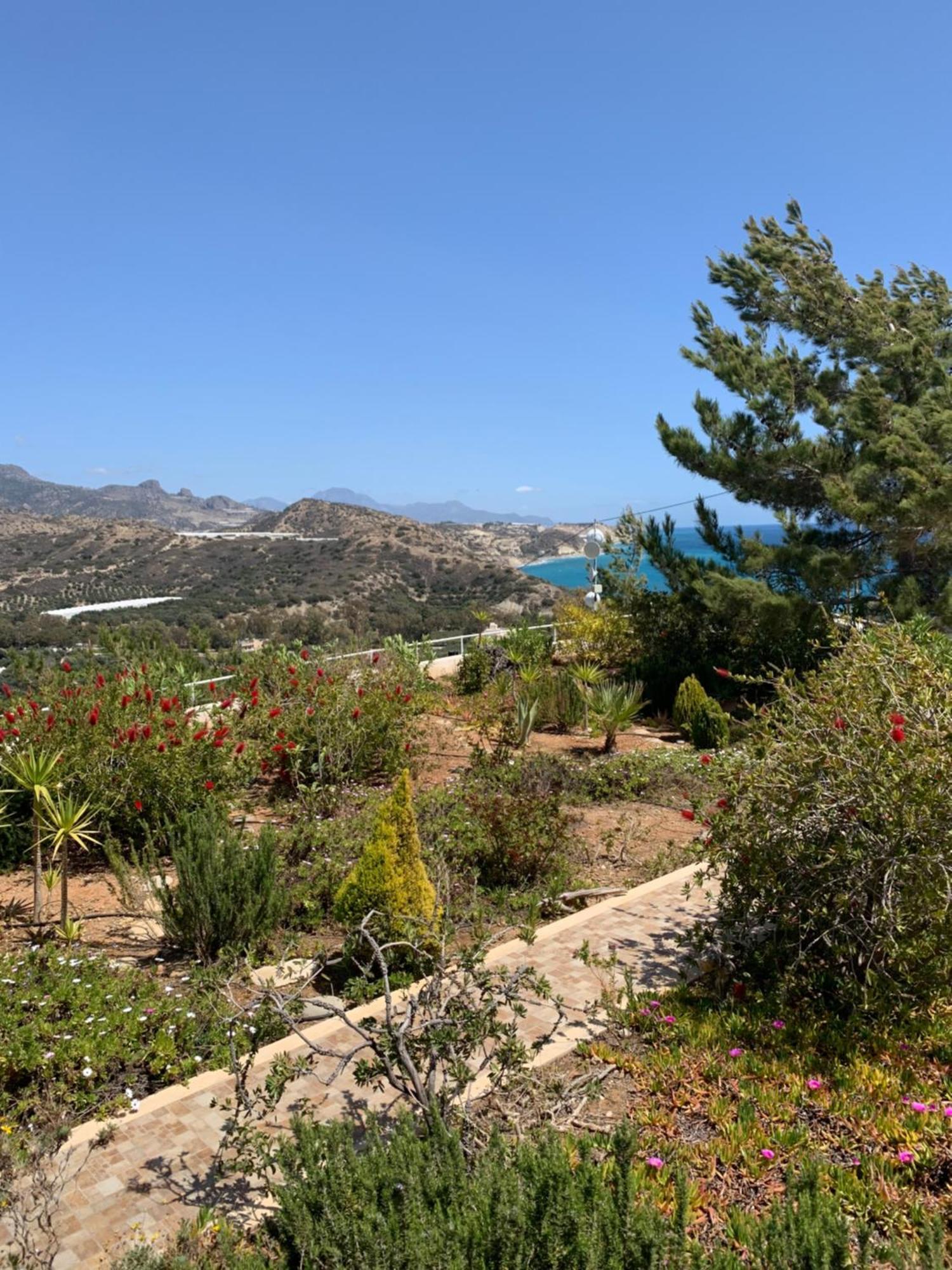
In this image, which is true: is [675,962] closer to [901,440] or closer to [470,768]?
[470,768]

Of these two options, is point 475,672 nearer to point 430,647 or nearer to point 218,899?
point 430,647

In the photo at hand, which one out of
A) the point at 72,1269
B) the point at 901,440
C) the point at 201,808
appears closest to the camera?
the point at 72,1269

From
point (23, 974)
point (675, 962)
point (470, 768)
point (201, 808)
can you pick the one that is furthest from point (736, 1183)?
point (470, 768)

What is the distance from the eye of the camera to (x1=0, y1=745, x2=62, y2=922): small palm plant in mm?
4980

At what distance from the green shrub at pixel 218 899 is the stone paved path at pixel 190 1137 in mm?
907

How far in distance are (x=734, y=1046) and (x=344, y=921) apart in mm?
2050

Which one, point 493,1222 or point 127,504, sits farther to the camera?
point 127,504

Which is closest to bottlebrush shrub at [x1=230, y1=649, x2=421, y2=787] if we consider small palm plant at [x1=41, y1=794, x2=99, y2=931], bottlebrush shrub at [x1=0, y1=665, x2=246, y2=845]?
bottlebrush shrub at [x1=0, y1=665, x2=246, y2=845]

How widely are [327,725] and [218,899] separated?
132 inches

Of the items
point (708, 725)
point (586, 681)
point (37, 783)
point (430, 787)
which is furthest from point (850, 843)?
point (586, 681)

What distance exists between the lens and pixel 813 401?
1292 cm

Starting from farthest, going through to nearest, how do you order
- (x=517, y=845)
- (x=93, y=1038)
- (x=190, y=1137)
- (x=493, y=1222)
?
1. (x=517, y=845)
2. (x=93, y=1038)
3. (x=190, y=1137)
4. (x=493, y=1222)

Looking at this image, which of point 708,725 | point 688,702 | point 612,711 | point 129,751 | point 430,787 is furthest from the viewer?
point 688,702

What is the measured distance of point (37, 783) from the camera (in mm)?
5141
